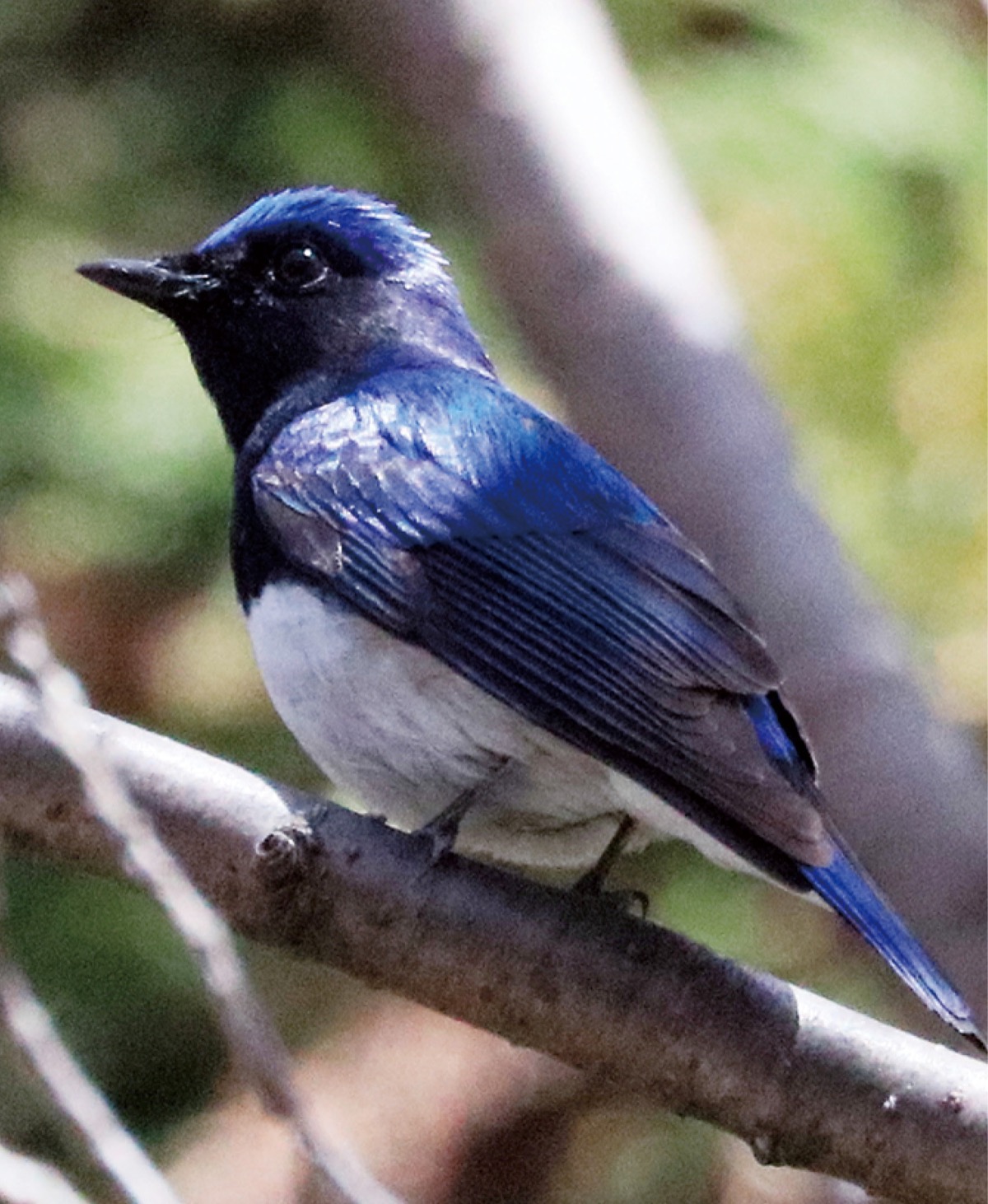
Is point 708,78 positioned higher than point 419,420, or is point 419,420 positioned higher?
point 708,78

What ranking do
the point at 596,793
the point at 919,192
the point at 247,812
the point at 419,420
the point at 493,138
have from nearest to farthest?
the point at 247,812, the point at 596,793, the point at 419,420, the point at 493,138, the point at 919,192

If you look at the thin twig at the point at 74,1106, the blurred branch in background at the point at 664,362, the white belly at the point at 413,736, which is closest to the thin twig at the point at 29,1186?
the thin twig at the point at 74,1106

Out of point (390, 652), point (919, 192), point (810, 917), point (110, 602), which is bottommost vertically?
point (810, 917)

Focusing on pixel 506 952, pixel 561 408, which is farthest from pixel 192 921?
pixel 561 408

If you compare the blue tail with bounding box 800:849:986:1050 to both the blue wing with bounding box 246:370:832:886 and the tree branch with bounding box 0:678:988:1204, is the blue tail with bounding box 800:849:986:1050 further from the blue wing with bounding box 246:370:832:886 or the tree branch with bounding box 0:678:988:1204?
the tree branch with bounding box 0:678:988:1204

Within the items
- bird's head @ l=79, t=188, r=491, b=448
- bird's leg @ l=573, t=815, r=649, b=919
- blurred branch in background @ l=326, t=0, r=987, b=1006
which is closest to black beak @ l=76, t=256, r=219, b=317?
bird's head @ l=79, t=188, r=491, b=448

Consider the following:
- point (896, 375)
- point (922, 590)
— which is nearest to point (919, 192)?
point (896, 375)

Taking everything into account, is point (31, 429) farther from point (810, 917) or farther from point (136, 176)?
point (810, 917)
